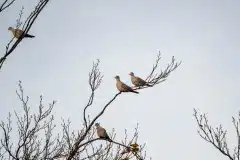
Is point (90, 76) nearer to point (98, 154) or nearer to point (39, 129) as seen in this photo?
point (98, 154)

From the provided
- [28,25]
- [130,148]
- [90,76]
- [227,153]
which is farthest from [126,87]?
[28,25]

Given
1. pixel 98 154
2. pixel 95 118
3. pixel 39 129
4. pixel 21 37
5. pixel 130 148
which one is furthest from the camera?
pixel 39 129

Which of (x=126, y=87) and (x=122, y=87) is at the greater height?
(x=122, y=87)

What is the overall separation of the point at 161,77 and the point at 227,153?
8.61ft

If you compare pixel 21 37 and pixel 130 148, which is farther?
pixel 130 148

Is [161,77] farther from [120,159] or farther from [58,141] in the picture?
[58,141]

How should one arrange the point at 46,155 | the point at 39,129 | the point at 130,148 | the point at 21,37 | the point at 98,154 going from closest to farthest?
the point at 21,37 → the point at 130,148 → the point at 98,154 → the point at 46,155 → the point at 39,129

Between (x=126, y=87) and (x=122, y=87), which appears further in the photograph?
(x=122, y=87)

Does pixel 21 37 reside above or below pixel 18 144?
below

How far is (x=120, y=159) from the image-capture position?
6230 millimetres

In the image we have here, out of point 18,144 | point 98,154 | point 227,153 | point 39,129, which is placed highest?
point 39,129

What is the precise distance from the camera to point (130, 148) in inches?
238

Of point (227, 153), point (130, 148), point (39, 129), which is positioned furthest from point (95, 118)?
point (227, 153)

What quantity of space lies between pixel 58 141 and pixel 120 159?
6.93 ft
